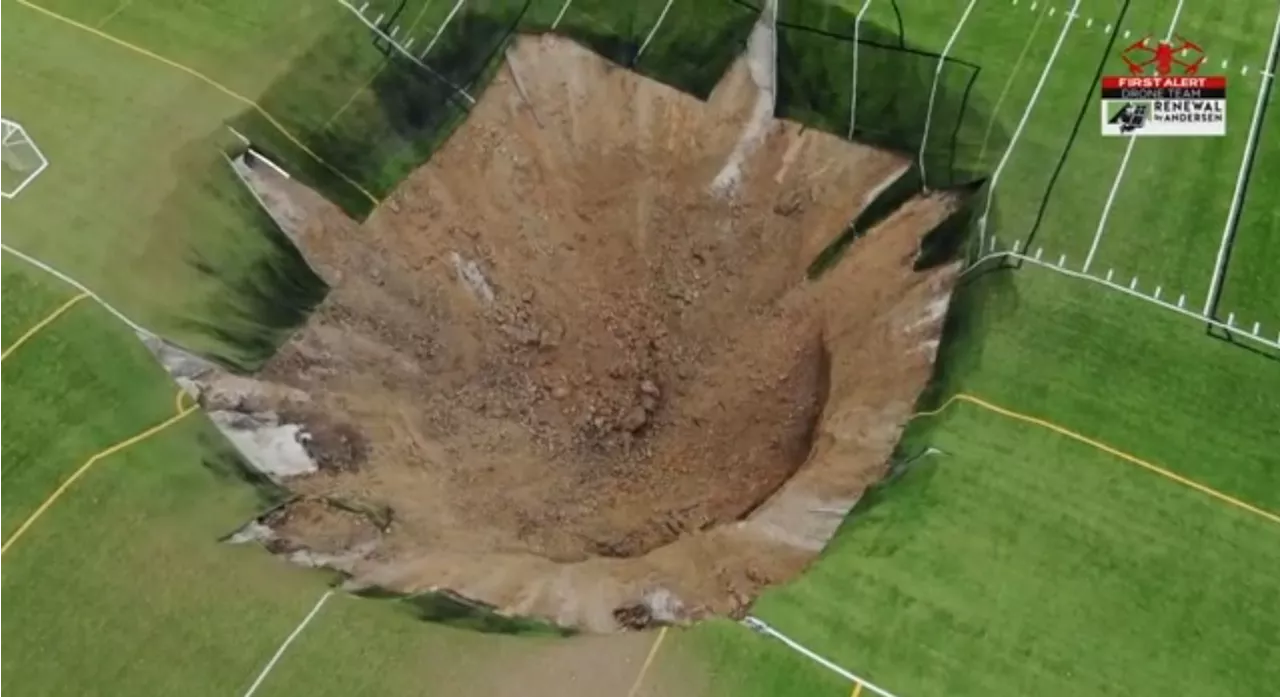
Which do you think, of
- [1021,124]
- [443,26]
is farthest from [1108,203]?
[443,26]

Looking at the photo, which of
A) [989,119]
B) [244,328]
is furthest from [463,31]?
[989,119]

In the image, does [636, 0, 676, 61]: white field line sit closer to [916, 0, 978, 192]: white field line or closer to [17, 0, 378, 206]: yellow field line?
[916, 0, 978, 192]: white field line

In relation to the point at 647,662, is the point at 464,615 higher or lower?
lower

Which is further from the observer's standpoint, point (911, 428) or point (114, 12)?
point (114, 12)

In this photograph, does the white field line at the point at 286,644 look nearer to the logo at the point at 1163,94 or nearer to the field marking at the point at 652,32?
the field marking at the point at 652,32

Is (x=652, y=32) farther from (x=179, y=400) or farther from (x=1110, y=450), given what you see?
(x=1110, y=450)

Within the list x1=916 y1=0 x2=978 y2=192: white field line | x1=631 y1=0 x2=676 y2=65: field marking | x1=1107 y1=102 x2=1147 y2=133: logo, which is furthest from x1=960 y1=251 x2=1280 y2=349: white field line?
x1=631 y1=0 x2=676 y2=65: field marking

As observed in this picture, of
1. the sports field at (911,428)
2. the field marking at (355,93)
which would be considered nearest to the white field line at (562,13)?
the sports field at (911,428)
